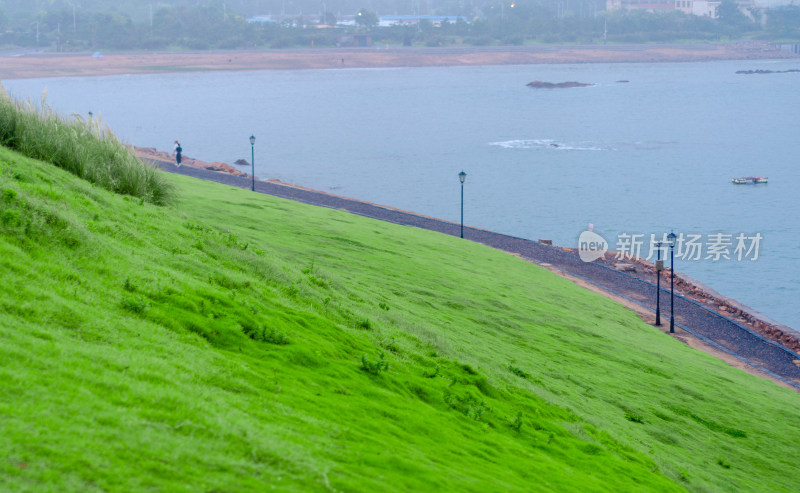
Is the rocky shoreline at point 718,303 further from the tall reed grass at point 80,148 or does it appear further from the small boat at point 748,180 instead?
the small boat at point 748,180

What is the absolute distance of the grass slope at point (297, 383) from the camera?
699 cm

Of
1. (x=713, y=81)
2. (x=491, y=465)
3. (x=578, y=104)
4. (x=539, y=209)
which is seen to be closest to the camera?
(x=491, y=465)

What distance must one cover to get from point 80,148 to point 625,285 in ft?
87.1

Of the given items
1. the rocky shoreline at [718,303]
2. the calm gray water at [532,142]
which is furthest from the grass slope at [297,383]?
the rocky shoreline at [718,303]

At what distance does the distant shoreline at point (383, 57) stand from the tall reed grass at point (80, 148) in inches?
5816

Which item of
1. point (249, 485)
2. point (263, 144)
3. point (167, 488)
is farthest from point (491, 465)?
point (263, 144)

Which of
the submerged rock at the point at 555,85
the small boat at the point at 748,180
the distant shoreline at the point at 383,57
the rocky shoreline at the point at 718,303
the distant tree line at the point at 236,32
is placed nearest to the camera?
the rocky shoreline at the point at 718,303

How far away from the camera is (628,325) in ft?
93.5

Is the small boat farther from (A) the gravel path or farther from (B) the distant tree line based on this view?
(B) the distant tree line

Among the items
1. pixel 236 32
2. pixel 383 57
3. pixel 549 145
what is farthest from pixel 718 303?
pixel 236 32

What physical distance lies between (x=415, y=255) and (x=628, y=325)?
813cm

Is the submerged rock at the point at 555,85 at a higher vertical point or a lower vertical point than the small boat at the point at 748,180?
higher

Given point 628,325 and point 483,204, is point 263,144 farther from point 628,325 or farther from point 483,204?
point 628,325

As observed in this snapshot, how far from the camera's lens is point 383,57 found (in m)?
186
